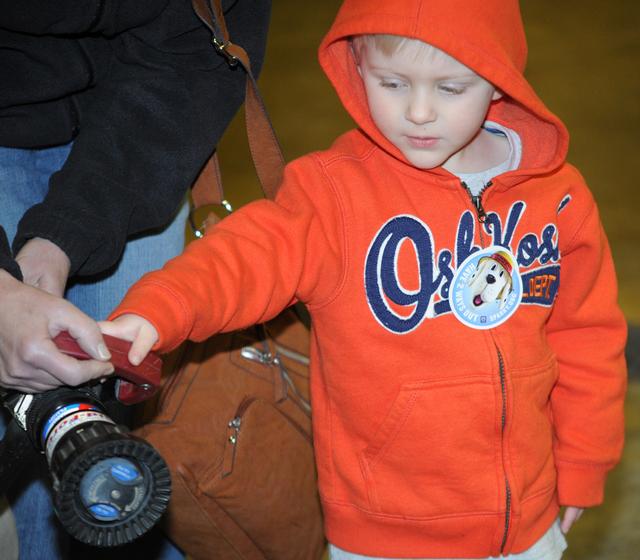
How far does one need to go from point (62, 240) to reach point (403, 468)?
1.93ft

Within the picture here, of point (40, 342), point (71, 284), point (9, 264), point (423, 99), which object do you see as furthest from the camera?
point (71, 284)

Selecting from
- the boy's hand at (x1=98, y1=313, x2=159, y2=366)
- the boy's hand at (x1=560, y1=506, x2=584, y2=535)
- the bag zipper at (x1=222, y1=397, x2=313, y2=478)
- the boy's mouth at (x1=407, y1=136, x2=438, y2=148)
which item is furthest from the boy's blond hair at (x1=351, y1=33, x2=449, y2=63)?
the boy's hand at (x1=560, y1=506, x2=584, y2=535)

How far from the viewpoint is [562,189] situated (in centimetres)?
152

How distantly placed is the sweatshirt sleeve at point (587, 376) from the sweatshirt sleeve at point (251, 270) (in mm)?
403

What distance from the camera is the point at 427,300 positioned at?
144cm

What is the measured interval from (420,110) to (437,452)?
493 mm

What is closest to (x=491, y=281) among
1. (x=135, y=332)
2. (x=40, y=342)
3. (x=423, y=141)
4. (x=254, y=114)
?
(x=423, y=141)

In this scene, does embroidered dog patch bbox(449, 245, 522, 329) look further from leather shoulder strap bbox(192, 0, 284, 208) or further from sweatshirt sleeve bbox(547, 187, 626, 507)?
leather shoulder strap bbox(192, 0, 284, 208)

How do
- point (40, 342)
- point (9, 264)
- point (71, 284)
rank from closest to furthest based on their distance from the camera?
point (40, 342), point (9, 264), point (71, 284)

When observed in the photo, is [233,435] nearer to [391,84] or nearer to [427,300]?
[427,300]

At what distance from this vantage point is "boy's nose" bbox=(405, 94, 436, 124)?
1.34 metres

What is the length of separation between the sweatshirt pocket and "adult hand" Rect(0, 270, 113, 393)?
51 cm

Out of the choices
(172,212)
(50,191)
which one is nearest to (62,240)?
(50,191)

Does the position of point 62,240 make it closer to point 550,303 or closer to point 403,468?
point 403,468
